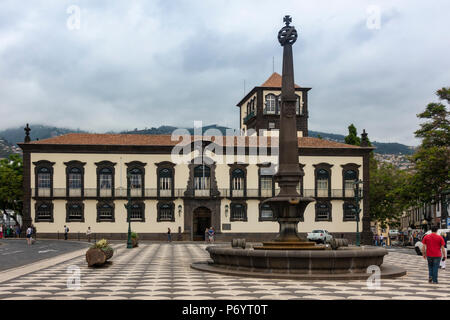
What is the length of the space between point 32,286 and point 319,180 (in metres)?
Answer: 44.1

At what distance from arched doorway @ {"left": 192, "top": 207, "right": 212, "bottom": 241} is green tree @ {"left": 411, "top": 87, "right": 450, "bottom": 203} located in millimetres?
22639

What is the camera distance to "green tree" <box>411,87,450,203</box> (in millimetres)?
36219

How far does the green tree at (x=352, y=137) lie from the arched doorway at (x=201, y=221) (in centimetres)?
1954

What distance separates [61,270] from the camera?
20.1 meters

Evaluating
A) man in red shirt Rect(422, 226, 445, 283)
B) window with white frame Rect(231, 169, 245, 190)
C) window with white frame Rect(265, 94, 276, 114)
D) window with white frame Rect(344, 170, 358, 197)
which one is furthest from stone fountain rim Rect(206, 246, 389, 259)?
window with white frame Rect(265, 94, 276, 114)

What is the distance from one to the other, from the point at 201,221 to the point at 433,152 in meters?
25.4

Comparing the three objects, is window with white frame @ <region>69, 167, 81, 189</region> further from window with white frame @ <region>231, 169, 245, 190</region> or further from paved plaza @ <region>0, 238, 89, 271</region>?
paved plaza @ <region>0, 238, 89, 271</region>

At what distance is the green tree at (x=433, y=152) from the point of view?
36.2 metres

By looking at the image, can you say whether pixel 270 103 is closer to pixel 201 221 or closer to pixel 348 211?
pixel 348 211

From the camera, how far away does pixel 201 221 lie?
55688mm

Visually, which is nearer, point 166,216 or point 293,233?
point 293,233

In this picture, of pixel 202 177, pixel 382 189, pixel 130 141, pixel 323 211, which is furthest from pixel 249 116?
pixel 382 189
